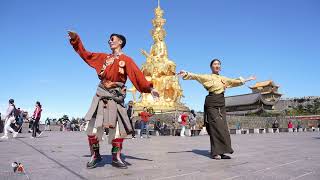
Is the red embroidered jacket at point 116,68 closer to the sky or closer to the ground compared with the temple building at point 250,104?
closer to the ground

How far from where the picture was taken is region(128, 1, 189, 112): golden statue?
3934 cm

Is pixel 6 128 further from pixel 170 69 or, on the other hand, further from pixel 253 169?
pixel 170 69

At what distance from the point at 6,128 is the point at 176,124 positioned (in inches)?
494

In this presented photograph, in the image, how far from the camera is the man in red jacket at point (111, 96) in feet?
17.0

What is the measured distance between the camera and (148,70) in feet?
135

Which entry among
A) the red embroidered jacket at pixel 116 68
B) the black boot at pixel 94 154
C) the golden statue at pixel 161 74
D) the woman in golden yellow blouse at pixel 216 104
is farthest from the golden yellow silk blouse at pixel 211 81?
the golden statue at pixel 161 74

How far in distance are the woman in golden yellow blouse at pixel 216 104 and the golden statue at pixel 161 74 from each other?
30.7 m

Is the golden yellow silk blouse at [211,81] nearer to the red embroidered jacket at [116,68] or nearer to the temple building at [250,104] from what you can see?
the red embroidered jacket at [116,68]

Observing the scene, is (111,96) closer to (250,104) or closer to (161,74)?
(161,74)

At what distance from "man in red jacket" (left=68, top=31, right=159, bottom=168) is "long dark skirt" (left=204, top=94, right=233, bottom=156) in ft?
7.07

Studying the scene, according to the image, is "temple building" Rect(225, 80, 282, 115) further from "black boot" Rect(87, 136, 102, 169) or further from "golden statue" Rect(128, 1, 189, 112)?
"black boot" Rect(87, 136, 102, 169)

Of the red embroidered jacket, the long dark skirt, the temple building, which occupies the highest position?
the temple building

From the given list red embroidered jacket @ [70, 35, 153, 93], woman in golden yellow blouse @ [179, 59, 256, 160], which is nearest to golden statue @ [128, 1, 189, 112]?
woman in golden yellow blouse @ [179, 59, 256, 160]

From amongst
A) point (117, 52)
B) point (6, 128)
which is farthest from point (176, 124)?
point (117, 52)
